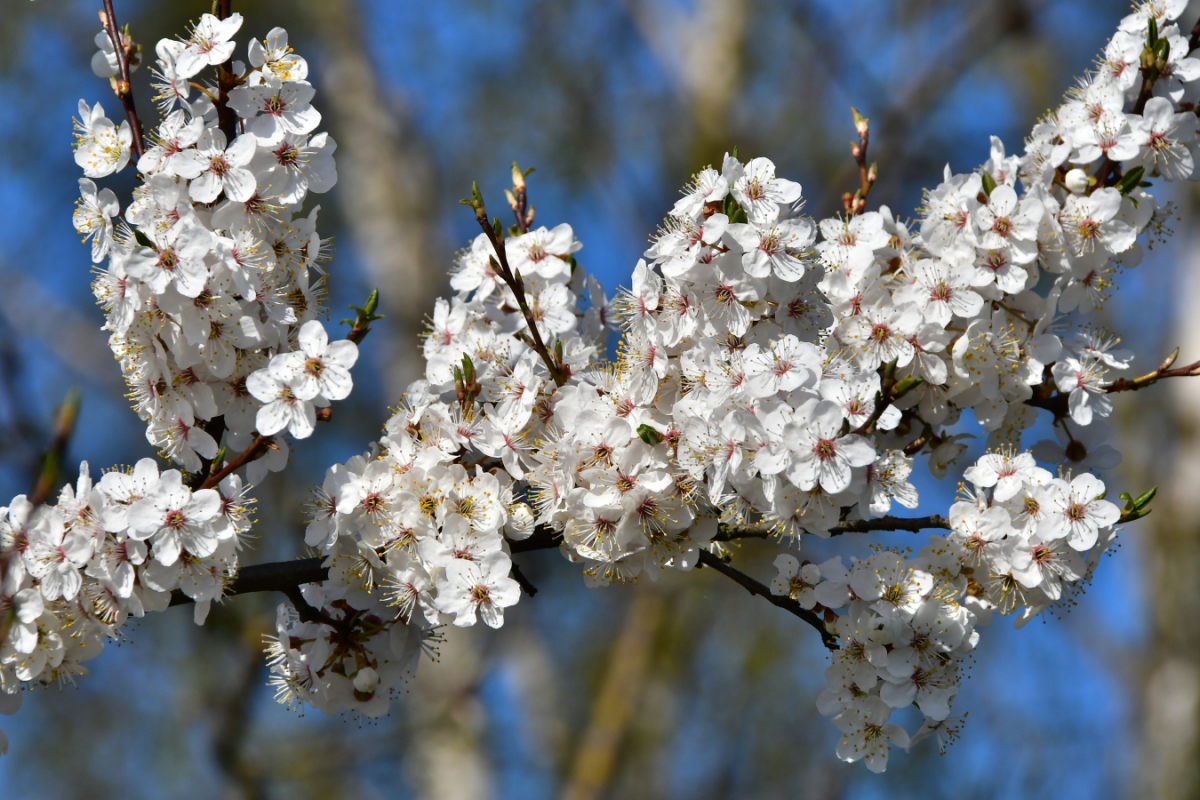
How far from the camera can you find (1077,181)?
2.06 metres

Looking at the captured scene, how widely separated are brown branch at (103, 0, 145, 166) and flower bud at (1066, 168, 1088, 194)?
6.37 feet

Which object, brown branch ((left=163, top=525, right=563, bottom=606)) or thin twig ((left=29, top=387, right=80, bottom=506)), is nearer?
thin twig ((left=29, top=387, right=80, bottom=506))

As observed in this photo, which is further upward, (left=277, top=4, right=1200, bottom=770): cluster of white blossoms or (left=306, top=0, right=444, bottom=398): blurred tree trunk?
(left=306, top=0, right=444, bottom=398): blurred tree trunk

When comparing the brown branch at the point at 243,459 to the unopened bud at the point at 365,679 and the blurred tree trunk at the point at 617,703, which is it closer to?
the unopened bud at the point at 365,679

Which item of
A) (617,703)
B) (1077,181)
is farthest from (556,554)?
(1077,181)

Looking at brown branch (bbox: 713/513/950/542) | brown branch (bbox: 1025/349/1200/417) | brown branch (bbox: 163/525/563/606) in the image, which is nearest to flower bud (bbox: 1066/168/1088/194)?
brown branch (bbox: 1025/349/1200/417)

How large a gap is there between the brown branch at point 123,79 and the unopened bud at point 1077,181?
1.94 meters

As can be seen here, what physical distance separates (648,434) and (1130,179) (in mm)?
1245

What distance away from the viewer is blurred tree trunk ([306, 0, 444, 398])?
733cm

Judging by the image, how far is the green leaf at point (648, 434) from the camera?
67.3 inches

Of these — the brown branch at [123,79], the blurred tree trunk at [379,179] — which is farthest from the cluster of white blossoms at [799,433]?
the blurred tree trunk at [379,179]

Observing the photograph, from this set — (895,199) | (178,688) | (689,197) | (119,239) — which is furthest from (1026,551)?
(178,688)

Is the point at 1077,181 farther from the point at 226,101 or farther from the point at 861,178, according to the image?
the point at 226,101

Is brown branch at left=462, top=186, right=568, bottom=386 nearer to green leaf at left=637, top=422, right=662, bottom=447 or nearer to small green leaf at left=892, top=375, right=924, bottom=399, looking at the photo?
green leaf at left=637, top=422, right=662, bottom=447
